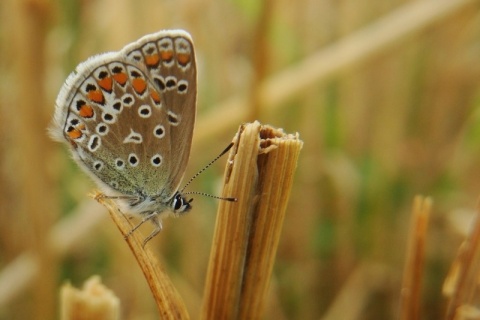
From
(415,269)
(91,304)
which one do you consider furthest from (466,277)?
(91,304)

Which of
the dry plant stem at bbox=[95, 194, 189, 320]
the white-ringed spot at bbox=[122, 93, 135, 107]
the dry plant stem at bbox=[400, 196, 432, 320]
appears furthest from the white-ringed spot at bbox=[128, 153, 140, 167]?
the dry plant stem at bbox=[400, 196, 432, 320]

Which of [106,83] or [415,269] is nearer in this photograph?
[415,269]

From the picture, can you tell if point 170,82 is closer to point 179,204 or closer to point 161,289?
point 179,204

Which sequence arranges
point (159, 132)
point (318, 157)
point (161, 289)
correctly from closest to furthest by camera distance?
point (161, 289)
point (159, 132)
point (318, 157)

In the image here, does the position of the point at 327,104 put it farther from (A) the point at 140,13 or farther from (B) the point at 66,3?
(B) the point at 66,3

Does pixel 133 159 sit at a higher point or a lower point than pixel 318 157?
lower

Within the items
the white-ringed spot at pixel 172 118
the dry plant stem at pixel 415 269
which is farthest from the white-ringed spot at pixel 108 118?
the dry plant stem at pixel 415 269
